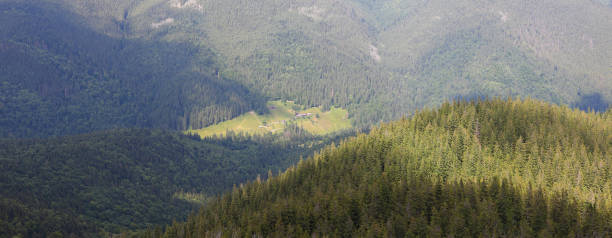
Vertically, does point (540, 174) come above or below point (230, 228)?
above

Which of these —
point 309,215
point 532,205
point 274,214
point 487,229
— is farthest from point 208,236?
point 532,205

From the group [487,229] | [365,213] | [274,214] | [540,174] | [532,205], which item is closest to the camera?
[487,229]

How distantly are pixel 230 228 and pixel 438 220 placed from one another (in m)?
69.3

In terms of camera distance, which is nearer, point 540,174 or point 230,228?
point 230,228

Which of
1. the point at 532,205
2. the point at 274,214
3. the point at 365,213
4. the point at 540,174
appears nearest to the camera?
the point at 532,205

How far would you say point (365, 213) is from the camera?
164750mm

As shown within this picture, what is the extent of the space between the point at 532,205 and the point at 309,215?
69.4 metres

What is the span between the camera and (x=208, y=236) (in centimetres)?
17038

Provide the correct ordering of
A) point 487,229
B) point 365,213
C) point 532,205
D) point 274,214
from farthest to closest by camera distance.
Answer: point 274,214, point 365,213, point 532,205, point 487,229

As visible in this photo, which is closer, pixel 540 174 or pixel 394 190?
pixel 394 190

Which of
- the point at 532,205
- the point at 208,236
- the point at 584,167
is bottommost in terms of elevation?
the point at 208,236

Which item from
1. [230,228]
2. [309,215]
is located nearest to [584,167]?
[309,215]

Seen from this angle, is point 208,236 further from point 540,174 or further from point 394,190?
point 540,174

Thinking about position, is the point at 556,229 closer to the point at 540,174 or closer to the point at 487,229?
the point at 487,229
